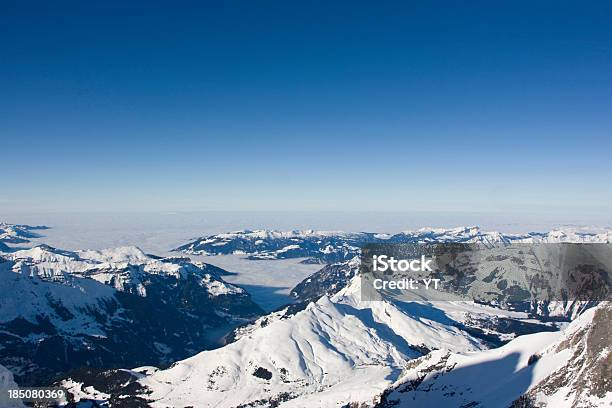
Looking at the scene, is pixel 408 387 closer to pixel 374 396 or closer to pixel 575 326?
pixel 374 396

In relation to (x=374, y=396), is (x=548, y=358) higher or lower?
higher

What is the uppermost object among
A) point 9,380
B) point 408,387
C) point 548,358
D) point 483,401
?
point 9,380

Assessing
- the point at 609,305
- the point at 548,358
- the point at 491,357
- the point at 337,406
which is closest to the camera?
the point at 609,305

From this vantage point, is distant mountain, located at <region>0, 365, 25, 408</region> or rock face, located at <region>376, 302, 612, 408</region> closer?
distant mountain, located at <region>0, 365, 25, 408</region>

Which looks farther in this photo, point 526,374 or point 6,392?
point 526,374

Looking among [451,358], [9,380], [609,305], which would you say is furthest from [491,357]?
[9,380]

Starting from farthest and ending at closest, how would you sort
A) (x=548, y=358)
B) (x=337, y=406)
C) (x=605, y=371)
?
(x=337, y=406), (x=548, y=358), (x=605, y=371)

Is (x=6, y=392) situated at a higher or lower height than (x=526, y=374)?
higher

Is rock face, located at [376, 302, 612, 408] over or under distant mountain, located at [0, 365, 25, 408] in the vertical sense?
under
